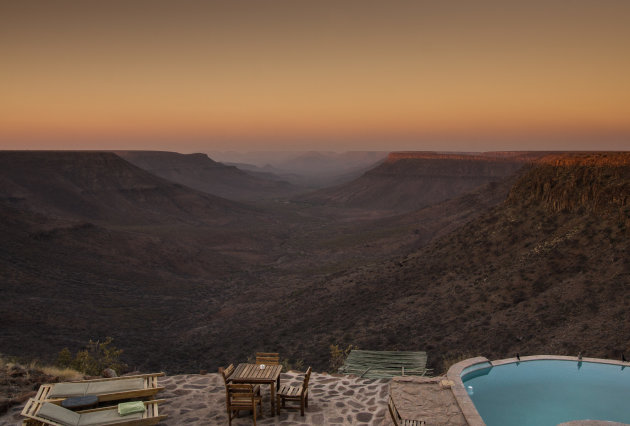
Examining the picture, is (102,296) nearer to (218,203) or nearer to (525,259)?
(525,259)

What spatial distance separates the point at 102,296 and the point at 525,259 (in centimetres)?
2748

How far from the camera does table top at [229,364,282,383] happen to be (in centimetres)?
848

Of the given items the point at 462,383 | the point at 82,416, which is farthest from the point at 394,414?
the point at 82,416

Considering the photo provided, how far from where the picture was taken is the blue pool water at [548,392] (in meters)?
10.6

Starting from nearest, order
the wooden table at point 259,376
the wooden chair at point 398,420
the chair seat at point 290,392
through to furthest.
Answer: the wooden chair at point 398,420 → the wooden table at point 259,376 → the chair seat at point 290,392

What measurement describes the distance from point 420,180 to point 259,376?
106842 millimetres

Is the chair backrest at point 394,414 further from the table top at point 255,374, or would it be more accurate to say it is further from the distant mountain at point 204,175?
the distant mountain at point 204,175

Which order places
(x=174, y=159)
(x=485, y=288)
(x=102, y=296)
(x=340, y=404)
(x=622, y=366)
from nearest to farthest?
1. (x=340, y=404)
2. (x=622, y=366)
3. (x=485, y=288)
4. (x=102, y=296)
5. (x=174, y=159)

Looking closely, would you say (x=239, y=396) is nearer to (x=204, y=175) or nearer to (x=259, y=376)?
(x=259, y=376)

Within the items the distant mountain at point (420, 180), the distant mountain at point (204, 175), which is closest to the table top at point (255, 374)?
the distant mountain at point (420, 180)

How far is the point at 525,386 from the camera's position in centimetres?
1145

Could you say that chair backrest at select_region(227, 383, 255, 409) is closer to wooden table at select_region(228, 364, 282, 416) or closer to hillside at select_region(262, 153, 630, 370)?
wooden table at select_region(228, 364, 282, 416)

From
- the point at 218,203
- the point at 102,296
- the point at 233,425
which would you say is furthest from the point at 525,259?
the point at 218,203

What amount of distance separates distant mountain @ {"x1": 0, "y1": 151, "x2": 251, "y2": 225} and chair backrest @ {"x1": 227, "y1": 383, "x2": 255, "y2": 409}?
58.8 metres
